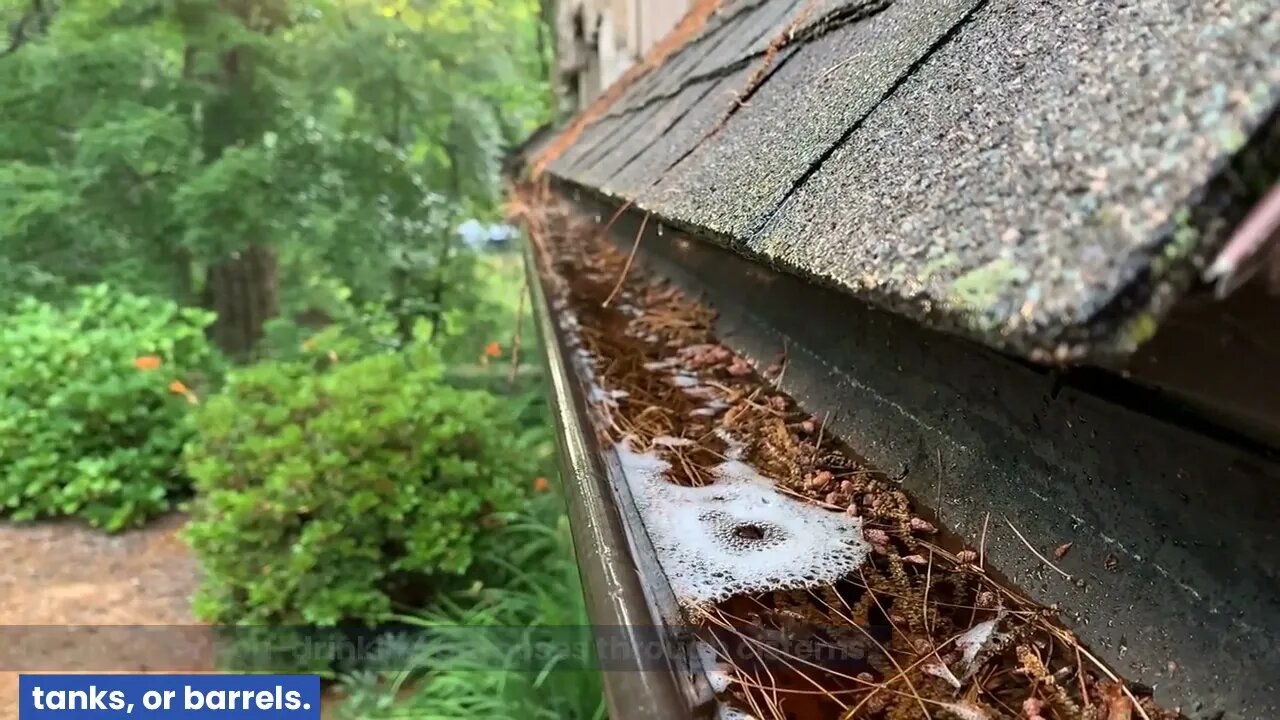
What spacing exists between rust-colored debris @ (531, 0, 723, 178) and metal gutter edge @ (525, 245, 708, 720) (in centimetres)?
188

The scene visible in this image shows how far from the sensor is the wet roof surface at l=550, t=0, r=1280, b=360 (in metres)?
0.27

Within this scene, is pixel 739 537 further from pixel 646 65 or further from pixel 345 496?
pixel 345 496

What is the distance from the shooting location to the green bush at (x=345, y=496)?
11.2ft

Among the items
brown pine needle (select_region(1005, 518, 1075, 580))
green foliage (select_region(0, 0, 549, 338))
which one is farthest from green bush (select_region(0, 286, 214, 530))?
brown pine needle (select_region(1005, 518, 1075, 580))

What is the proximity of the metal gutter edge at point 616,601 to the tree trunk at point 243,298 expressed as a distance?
7.28 metres

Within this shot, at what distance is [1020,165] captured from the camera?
0.37m

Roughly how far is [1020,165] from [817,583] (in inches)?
15.1

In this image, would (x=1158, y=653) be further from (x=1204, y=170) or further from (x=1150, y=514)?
(x=1204, y=170)

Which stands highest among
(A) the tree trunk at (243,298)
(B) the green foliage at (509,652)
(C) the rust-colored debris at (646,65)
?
(C) the rust-colored debris at (646,65)

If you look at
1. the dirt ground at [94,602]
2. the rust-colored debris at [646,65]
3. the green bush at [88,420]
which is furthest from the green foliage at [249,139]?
the rust-colored debris at [646,65]

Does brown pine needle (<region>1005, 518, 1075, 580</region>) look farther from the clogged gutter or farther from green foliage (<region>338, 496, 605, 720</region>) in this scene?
green foliage (<region>338, 496, 605, 720</region>)
